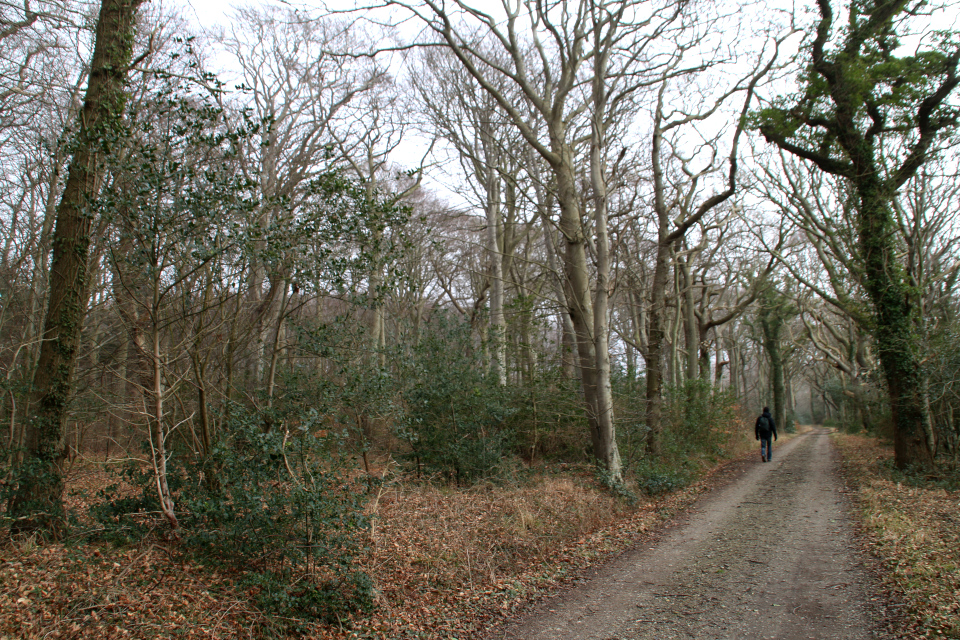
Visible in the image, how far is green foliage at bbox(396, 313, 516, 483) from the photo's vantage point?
10398 mm

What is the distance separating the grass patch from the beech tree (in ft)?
5.90

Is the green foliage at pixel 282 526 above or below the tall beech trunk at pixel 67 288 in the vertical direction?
below

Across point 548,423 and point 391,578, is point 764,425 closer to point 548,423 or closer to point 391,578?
point 548,423

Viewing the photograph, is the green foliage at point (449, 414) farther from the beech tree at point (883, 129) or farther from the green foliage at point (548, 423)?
the beech tree at point (883, 129)

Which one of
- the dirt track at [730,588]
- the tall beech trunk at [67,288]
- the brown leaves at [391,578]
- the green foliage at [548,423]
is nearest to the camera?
the brown leaves at [391,578]

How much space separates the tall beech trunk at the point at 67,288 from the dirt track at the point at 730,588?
489cm

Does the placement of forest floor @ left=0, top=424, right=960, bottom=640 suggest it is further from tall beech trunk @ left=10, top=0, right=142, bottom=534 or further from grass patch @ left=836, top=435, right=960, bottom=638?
tall beech trunk @ left=10, top=0, right=142, bottom=534

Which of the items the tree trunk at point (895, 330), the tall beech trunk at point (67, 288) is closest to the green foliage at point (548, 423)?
the tree trunk at point (895, 330)

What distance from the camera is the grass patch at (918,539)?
15.0 feet

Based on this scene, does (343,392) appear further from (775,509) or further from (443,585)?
(775,509)

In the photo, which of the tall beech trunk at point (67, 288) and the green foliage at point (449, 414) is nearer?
the tall beech trunk at point (67, 288)

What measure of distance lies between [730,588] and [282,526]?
446cm

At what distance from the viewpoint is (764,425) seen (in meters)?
15.7

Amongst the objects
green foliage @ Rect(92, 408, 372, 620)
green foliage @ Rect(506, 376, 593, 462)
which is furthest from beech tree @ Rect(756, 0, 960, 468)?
green foliage @ Rect(92, 408, 372, 620)
